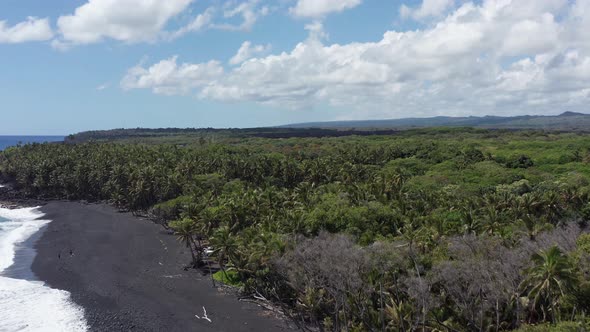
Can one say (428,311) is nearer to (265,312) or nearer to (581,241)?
(581,241)

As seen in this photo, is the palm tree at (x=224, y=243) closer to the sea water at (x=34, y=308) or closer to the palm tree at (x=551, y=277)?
the sea water at (x=34, y=308)

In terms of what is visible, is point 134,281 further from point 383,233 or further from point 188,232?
point 383,233

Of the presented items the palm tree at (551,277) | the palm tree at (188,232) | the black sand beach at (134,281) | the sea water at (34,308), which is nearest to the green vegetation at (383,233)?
the palm tree at (551,277)

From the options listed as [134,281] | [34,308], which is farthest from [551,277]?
[34,308]

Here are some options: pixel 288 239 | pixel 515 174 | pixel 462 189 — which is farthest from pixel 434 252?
pixel 515 174

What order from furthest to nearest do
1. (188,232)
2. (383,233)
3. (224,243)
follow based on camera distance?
(188,232) → (383,233) → (224,243)

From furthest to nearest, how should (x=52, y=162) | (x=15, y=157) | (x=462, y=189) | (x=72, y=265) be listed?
(x=15, y=157)
(x=52, y=162)
(x=462, y=189)
(x=72, y=265)

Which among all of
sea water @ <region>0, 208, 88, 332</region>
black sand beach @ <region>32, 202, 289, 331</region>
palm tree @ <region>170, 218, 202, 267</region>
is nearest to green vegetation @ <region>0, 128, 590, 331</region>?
palm tree @ <region>170, 218, 202, 267</region>
